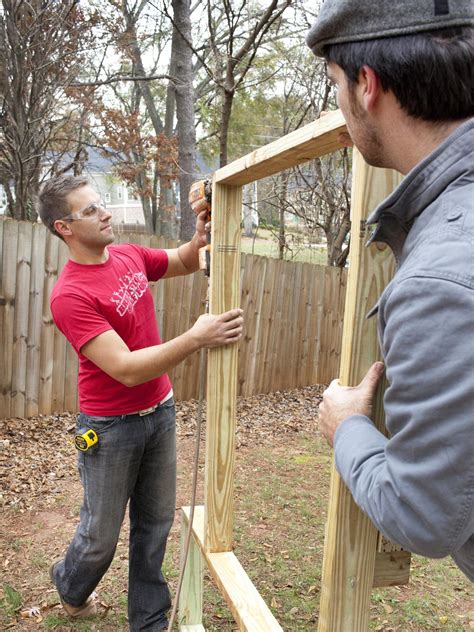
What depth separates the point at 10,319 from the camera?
18.1ft

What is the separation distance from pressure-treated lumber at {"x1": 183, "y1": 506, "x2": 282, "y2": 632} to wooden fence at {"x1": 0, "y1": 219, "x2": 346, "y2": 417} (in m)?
3.69

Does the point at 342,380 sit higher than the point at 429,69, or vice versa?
the point at 429,69

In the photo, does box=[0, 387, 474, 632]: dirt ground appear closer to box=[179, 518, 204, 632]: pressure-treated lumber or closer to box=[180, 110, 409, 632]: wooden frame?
box=[179, 518, 204, 632]: pressure-treated lumber

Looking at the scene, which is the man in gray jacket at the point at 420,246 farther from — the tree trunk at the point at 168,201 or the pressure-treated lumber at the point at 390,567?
the tree trunk at the point at 168,201

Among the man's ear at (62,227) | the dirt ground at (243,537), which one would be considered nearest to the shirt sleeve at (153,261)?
the man's ear at (62,227)

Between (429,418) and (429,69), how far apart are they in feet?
1.89

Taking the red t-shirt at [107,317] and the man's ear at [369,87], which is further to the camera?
the red t-shirt at [107,317]

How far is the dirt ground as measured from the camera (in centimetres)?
326

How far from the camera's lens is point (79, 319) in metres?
2.57

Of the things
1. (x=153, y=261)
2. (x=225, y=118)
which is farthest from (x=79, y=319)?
(x=225, y=118)

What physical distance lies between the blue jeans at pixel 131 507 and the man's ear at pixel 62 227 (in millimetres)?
914

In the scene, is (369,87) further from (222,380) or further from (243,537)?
(243,537)

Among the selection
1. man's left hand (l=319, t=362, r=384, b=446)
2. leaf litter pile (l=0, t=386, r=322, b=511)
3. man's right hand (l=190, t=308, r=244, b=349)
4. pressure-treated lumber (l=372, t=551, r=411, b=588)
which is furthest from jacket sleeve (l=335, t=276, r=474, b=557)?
leaf litter pile (l=0, t=386, r=322, b=511)

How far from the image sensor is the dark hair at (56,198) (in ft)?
9.57
